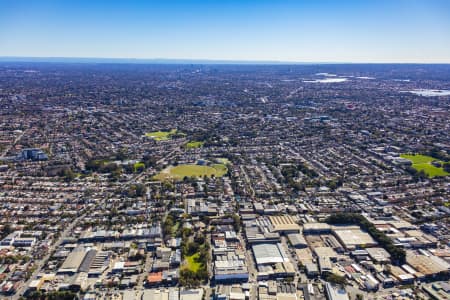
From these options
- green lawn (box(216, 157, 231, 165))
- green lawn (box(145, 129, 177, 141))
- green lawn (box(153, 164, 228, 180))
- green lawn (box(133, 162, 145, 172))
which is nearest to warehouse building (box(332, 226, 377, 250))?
green lawn (box(153, 164, 228, 180))

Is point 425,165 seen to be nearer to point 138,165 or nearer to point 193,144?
point 193,144

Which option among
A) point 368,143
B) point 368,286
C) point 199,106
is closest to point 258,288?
point 368,286

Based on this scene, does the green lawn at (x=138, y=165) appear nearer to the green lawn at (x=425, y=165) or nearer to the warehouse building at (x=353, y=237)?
the warehouse building at (x=353, y=237)

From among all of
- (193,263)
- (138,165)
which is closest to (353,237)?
(193,263)

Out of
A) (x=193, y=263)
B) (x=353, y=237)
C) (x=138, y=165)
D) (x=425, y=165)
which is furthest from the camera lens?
(x=425, y=165)

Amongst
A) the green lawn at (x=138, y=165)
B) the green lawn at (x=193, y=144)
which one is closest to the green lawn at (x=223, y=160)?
the green lawn at (x=193, y=144)

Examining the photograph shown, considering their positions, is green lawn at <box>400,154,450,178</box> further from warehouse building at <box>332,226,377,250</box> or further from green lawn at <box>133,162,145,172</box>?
green lawn at <box>133,162,145,172</box>
